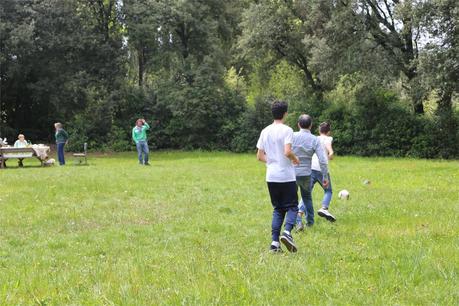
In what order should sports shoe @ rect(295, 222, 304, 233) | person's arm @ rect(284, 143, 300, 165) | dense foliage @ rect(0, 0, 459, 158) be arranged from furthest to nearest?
dense foliage @ rect(0, 0, 459, 158), sports shoe @ rect(295, 222, 304, 233), person's arm @ rect(284, 143, 300, 165)

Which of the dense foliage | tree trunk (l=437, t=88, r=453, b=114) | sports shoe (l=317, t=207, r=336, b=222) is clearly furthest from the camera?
the dense foliage

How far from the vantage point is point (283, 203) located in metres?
6.40

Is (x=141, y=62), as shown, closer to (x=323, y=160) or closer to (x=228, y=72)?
(x=228, y=72)

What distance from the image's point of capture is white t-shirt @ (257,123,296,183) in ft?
20.7

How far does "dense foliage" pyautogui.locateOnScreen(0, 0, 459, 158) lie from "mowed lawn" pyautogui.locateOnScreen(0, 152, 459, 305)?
11.8 meters

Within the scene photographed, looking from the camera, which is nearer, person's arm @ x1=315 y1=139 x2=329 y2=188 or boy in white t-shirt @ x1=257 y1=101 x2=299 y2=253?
boy in white t-shirt @ x1=257 y1=101 x2=299 y2=253

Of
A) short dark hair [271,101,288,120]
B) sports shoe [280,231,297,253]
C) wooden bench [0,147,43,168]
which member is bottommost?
sports shoe [280,231,297,253]

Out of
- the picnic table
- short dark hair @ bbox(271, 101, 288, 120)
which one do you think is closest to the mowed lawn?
short dark hair @ bbox(271, 101, 288, 120)

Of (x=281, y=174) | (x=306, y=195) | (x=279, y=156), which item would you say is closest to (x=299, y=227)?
(x=306, y=195)

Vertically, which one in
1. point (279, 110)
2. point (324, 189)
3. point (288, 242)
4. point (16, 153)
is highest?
point (279, 110)

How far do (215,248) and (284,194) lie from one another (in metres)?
1.22

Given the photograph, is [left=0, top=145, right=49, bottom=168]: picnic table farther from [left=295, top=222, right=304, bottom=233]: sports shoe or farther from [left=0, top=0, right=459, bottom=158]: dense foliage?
[left=295, top=222, right=304, bottom=233]: sports shoe

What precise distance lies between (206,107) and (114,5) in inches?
366

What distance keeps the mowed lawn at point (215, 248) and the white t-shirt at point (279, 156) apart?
972mm
